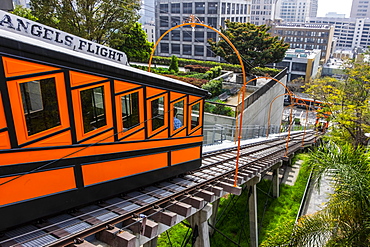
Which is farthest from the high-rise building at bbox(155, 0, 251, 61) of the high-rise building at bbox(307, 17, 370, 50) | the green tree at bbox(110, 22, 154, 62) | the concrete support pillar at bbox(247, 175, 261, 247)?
the high-rise building at bbox(307, 17, 370, 50)

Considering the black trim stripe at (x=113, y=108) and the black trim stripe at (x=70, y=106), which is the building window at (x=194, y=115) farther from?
the black trim stripe at (x=70, y=106)

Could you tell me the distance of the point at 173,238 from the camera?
15133 millimetres

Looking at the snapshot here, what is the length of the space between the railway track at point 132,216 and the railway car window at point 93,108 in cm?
181

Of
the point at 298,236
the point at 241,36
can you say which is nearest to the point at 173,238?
the point at 298,236

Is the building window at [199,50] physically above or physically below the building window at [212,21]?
below

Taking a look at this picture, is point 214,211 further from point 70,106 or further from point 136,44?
point 136,44

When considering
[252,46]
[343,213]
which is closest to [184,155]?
[343,213]

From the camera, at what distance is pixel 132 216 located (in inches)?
253

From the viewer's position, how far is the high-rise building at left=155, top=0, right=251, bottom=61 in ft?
192

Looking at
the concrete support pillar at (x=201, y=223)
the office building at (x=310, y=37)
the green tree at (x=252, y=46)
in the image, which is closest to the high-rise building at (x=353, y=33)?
the office building at (x=310, y=37)

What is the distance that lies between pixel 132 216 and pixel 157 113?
2.53 m

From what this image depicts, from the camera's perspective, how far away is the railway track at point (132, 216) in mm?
5398

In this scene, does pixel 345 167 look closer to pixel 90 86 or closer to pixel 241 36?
pixel 90 86

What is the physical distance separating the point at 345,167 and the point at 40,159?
24.6 ft
